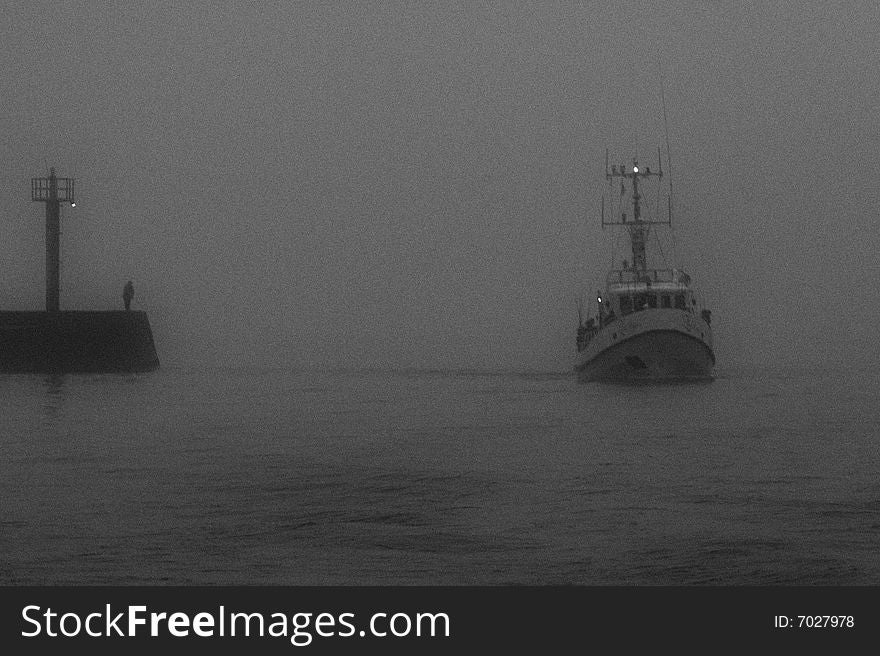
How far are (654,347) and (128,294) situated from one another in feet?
106

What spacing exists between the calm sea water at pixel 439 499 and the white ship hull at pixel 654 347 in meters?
22.8

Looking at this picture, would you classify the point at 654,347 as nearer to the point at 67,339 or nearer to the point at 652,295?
the point at 652,295

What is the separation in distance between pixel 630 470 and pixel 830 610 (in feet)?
54.6

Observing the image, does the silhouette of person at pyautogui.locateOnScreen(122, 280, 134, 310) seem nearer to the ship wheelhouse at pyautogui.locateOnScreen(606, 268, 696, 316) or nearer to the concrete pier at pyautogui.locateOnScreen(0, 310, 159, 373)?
the concrete pier at pyautogui.locateOnScreen(0, 310, 159, 373)

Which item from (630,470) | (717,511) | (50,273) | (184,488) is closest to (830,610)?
(717,511)

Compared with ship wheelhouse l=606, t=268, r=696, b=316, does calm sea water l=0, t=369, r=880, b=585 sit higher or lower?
lower

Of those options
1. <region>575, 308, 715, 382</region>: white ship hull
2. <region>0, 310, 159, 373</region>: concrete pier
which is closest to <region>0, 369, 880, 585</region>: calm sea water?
<region>575, 308, 715, 382</region>: white ship hull

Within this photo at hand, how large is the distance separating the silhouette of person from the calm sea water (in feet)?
125

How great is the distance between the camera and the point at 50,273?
81938mm

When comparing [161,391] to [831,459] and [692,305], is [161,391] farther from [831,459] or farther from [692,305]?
[831,459]

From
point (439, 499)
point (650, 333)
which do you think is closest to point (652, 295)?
point (650, 333)

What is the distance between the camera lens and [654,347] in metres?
71.8

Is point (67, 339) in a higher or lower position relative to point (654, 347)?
higher

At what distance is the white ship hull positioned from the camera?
7156cm
